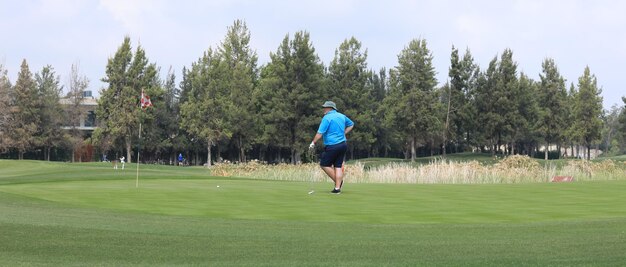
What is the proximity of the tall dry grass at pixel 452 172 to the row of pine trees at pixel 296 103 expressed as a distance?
1026 inches

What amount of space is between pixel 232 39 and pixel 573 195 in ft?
187

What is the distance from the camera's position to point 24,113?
71312mm

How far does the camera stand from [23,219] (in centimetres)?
1111

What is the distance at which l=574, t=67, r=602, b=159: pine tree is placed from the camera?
71.3m

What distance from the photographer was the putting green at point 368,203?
12.4 metres

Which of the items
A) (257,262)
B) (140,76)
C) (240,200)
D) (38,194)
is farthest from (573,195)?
(140,76)

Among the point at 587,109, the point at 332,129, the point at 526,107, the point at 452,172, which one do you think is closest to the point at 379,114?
the point at 526,107

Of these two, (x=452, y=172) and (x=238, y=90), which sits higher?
(x=238, y=90)

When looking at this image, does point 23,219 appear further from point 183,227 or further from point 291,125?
point 291,125

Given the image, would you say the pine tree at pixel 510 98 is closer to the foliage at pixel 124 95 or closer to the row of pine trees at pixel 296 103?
the row of pine trees at pixel 296 103

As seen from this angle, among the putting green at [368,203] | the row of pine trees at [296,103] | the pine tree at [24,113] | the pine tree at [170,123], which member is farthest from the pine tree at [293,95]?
the putting green at [368,203]

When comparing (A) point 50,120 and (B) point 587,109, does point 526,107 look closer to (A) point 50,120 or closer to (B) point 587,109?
(B) point 587,109

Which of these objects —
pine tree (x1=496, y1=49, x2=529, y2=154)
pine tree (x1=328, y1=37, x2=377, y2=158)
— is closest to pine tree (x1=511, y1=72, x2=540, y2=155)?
pine tree (x1=496, y1=49, x2=529, y2=154)

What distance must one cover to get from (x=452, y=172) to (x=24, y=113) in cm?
5350
